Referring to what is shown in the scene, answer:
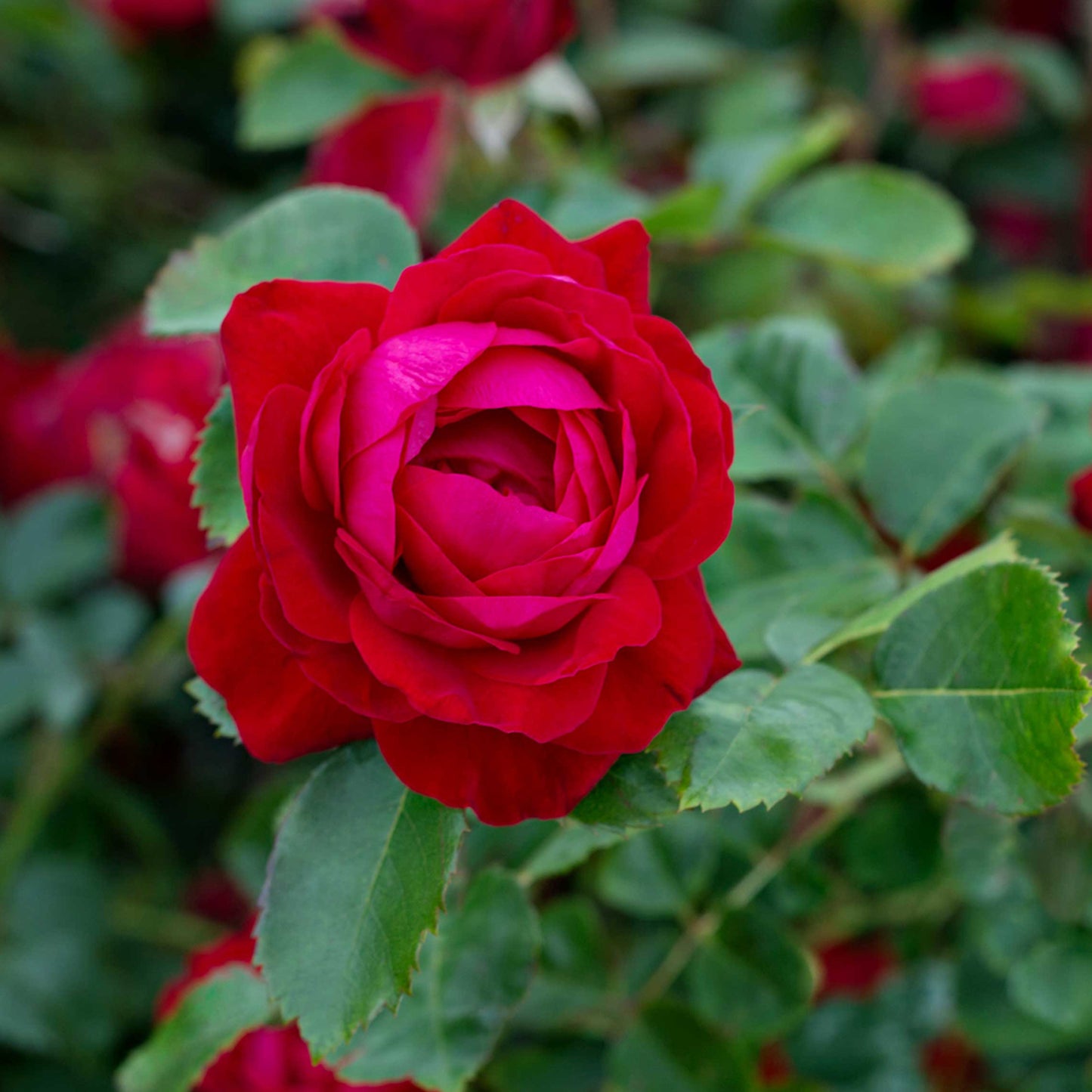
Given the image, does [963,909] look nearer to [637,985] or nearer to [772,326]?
[637,985]

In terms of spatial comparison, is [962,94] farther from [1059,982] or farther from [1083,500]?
[1059,982]

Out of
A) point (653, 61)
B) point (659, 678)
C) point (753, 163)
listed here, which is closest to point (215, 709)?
point (659, 678)

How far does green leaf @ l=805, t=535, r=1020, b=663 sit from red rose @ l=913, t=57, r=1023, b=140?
0.74 meters

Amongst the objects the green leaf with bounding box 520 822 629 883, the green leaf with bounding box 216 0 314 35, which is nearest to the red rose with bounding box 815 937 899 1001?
the green leaf with bounding box 520 822 629 883

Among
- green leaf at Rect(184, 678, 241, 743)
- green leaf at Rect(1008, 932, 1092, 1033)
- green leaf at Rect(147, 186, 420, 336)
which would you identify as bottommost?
green leaf at Rect(1008, 932, 1092, 1033)

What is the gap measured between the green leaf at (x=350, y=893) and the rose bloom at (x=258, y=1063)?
15 centimetres

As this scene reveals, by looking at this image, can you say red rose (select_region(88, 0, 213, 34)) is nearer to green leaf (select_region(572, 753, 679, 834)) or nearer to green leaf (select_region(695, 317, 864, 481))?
green leaf (select_region(695, 317, 864, 481))

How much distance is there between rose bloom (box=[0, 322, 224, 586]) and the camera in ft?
2.25

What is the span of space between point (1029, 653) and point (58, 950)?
563mm

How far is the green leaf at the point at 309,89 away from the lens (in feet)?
2.33

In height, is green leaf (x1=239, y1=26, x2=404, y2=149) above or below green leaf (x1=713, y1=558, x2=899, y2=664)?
above

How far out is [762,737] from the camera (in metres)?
0.34

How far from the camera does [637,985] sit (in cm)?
58

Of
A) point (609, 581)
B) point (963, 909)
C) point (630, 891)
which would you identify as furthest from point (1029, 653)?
point (963, 909)
